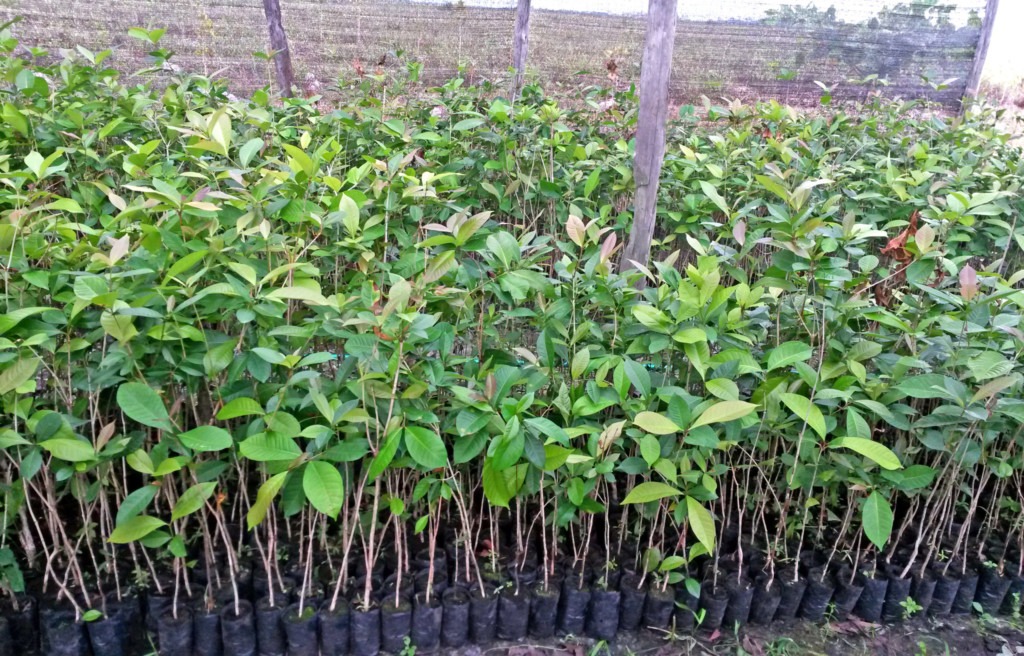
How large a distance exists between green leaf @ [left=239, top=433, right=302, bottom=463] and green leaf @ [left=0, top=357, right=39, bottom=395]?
407 mm

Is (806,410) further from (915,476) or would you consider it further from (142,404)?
(142,404)

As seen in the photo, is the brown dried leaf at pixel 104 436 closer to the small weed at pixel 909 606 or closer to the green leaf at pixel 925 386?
the green leaf at pixel 925 386

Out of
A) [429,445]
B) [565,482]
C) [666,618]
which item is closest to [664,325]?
[565,482]

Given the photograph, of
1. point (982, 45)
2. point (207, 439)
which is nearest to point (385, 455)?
point (207, 439)

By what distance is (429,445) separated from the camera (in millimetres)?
1425

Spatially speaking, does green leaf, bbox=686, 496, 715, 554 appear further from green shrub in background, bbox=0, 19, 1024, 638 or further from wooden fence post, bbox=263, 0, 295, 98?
wooden fence post, bbox=263, 0, 295, 98

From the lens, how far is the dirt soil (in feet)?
5.83

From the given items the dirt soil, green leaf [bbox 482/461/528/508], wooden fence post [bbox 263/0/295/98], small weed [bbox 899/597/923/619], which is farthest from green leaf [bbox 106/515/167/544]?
wooden fence post [bbox 263/0/295/98]

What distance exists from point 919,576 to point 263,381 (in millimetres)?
1738

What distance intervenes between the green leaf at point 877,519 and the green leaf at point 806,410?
0.24 meters

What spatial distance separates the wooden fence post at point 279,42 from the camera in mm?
4465

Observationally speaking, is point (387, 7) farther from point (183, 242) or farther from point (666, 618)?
point (666, 618)

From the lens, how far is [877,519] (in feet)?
5.19

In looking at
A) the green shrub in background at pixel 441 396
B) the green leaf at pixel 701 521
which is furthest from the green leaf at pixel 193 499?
the green leaf at pixel 701 521
